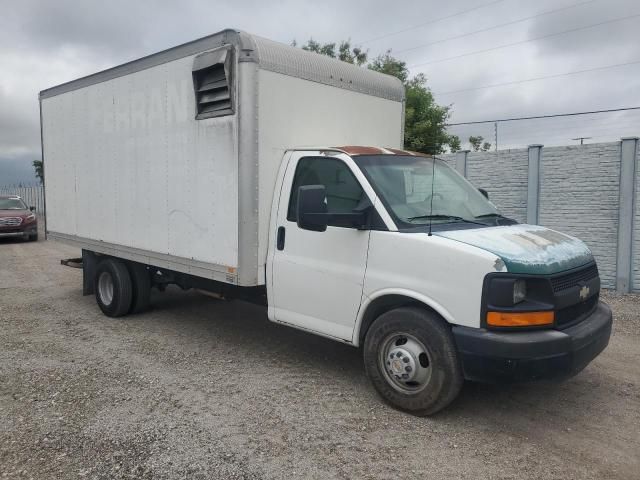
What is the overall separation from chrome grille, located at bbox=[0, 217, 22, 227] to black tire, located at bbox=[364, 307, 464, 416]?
16.6 meters

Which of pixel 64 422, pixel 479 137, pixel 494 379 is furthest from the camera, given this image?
pixel 479 137

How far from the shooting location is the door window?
4590 millimetres

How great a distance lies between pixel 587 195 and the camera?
9320 mm

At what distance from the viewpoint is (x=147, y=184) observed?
629 centimetres

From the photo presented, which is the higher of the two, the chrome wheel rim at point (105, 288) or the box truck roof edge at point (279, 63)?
the box truck roof edge at point (279, 63)

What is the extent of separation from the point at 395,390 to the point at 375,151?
2.09 m

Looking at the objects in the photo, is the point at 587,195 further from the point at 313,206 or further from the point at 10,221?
the point at 10,221

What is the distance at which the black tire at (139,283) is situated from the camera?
23.9ft

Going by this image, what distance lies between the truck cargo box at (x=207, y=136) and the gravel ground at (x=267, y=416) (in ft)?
3.46

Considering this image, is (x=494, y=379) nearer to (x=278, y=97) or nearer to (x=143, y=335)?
(x=278, y=97)

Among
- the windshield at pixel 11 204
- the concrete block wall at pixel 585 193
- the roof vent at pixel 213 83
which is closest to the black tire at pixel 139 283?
the roof vent at pixel 213 83

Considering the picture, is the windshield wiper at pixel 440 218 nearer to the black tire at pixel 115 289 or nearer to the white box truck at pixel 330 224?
the white box truck at pixel 330 224

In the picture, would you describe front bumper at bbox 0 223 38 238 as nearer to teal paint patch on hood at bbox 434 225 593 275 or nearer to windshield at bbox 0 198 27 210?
windshield at bbox 0 198 27 210

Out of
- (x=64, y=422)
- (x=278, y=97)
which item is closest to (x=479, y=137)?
(x=278, y=97)
